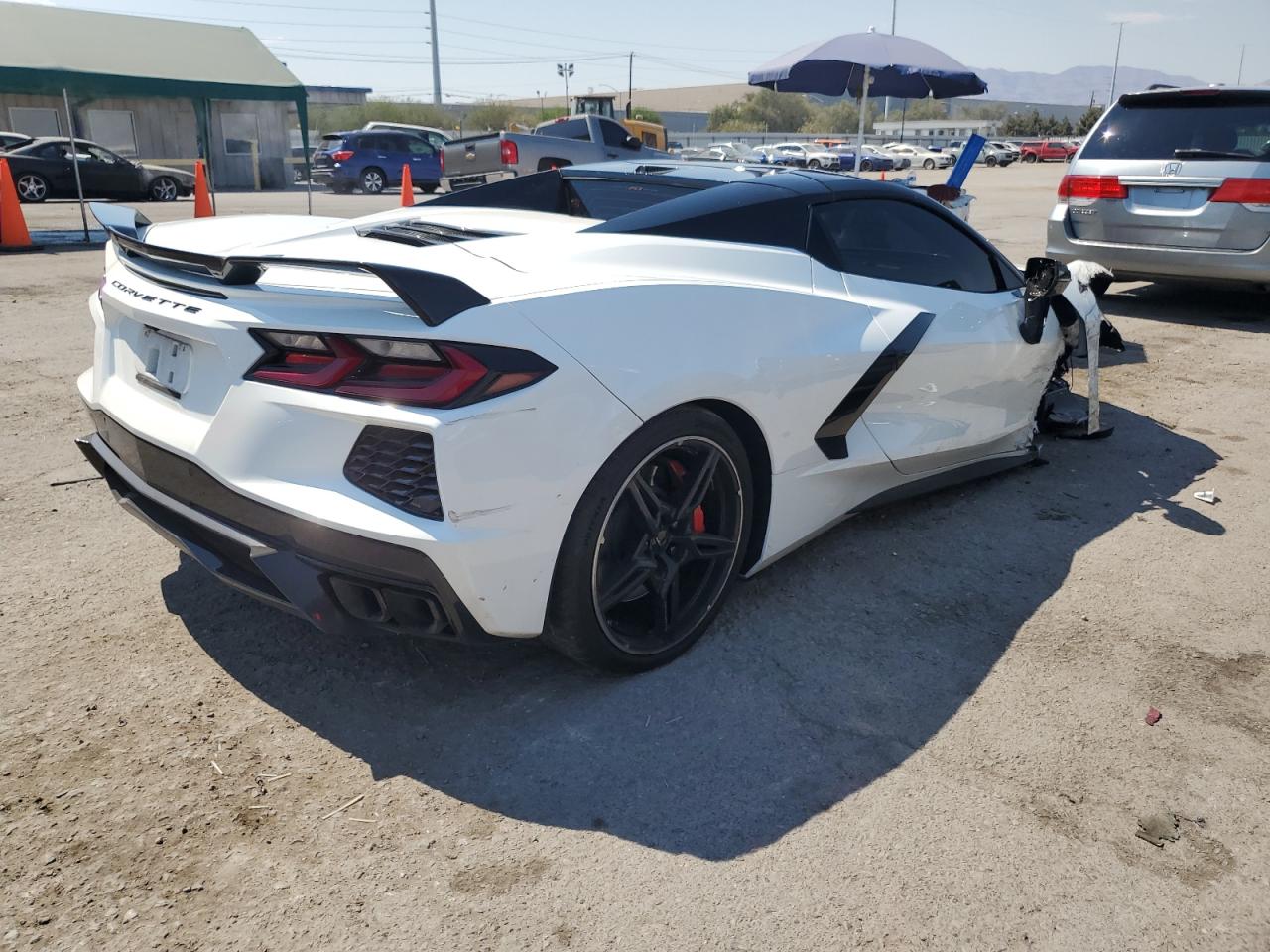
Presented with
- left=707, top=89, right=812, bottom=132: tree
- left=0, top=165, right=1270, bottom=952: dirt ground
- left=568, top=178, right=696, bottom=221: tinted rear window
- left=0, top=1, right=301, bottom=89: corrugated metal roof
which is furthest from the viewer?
left=707, top=89, right=812, bottom=132: tree

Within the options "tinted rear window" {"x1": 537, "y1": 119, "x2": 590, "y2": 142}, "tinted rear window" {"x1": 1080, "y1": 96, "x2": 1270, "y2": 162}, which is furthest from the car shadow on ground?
"tinted rear window" {"x1": 537, "y1": 119, "x2": 590, "y2": 142}

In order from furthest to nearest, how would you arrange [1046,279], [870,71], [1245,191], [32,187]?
[32,187], [870,71], [1245,191], [1046,279]

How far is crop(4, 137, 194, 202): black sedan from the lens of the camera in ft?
62.8

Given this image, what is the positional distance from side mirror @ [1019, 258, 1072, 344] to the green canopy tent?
1542 cm

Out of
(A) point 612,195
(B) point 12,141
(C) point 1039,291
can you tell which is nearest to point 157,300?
(A) point 612,195

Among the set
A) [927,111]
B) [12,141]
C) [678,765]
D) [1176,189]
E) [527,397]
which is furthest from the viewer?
[927,111]

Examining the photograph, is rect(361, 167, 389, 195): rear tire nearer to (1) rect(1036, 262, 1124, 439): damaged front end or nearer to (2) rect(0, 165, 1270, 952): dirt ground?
(1) rect(1036, 262, 1124, 439): damaged front end

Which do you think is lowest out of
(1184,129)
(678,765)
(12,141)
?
(678,765)

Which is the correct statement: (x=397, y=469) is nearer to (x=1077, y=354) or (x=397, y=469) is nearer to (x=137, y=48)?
(x=1077, y=354)

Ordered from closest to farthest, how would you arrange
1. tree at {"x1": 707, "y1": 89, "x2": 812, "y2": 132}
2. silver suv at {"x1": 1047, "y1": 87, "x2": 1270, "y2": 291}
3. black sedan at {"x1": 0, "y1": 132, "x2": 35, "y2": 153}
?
silver suv at {"x1": 1047, "y1": 87, "x2": 1270, "y2": 291} → black sedan at {"x1": 0, "y1": 132, "x2": 35, "y2": 153} → tree at {"x1": 707, "y1": 89, "x2": 812, "y2": 132}

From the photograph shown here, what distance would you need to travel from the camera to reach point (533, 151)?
1516 centimetres

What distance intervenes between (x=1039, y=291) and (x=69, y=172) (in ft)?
68.4

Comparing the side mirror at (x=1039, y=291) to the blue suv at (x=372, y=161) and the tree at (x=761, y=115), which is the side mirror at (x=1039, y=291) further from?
the tree at (x=761, y=115)

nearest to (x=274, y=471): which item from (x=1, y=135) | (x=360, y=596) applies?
(x=360, y=596)
